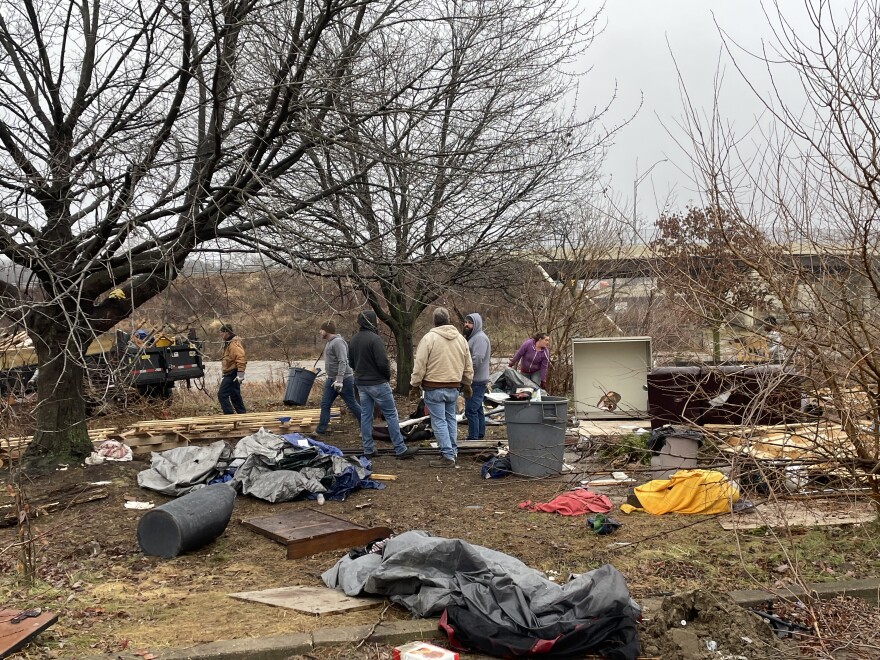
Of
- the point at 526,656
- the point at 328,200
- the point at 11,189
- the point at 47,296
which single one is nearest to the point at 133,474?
the point at 47,296

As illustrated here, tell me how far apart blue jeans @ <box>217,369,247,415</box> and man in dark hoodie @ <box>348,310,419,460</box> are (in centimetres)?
372

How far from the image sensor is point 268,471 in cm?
831

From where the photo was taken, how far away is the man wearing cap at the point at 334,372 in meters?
A: 11.7

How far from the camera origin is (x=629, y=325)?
734 inches

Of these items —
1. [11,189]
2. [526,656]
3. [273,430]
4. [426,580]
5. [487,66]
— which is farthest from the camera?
[273,430]

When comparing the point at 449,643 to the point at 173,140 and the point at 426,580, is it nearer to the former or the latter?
the point at 426,580

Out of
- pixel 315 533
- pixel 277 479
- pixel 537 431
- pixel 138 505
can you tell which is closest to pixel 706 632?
pixel 315 533

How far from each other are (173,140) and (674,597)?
681 cm

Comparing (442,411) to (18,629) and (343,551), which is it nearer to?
(343,551)

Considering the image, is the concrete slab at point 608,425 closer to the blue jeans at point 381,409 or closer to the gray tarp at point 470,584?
the blue jeans at point 381,409

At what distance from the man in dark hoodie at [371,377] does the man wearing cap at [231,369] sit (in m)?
3.07

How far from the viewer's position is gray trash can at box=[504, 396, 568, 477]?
8672mm

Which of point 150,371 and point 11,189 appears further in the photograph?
point 150,371

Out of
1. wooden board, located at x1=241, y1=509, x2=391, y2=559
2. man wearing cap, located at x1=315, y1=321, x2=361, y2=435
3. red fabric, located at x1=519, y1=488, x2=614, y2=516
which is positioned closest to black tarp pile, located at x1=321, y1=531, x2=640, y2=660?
wooden board, located at x1=241, y1=509, x2=391, y2=559
